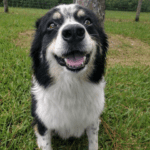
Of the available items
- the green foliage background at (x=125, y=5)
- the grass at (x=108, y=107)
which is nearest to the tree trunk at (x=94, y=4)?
the grass at (x=108, y=107)

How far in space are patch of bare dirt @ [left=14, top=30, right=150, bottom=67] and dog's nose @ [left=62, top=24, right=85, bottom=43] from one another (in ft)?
9.38

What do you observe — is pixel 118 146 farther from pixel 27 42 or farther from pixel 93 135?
pixel 27 42

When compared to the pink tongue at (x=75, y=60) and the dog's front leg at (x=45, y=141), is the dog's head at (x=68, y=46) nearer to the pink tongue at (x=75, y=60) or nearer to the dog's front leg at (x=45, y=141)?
the pink tongue at (x=75, y=60)

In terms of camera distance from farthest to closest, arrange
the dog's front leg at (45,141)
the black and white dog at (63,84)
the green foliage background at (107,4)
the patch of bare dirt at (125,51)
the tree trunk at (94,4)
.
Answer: the green foliage background at (107,4) → the patch of bare dirt at (125,51) → the tree trunk at (94,4) → the dog's front leg at (45,141) → the black and white dog at (63,84)

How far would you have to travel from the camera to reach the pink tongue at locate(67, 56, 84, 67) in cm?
147

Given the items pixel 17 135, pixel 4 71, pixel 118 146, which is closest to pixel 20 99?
pixel 17 135

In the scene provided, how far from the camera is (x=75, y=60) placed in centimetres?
152

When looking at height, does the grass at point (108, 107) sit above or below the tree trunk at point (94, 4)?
below

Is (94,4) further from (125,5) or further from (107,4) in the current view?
(125,5)

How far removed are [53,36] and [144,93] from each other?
247 cm

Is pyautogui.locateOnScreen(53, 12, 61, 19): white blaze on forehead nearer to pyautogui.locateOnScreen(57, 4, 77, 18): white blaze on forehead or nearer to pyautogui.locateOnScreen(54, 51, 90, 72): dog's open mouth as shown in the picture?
pyautogui.locateOnScreen(57, 4, 77, 18): white blaze on forehead

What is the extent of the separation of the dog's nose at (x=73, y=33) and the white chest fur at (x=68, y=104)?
1.70 feet

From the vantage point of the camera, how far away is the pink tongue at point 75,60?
1.47 m

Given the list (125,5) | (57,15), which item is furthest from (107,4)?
(57,15)
